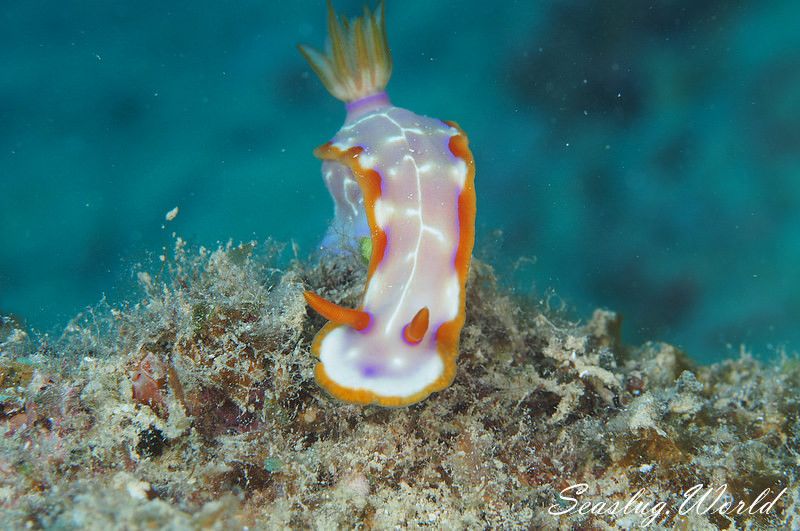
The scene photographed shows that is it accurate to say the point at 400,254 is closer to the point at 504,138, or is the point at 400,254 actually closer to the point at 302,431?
the point at 302,431

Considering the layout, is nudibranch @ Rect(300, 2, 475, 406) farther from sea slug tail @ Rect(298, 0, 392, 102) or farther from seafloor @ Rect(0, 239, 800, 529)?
seafloor @ Rect(0, 239, 800, 529)

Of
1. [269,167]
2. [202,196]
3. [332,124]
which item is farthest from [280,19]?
[202,196]

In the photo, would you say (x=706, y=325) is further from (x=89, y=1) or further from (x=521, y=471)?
(x=89, y=1)

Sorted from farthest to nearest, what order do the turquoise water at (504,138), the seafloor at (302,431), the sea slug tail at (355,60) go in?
the turquoise water at (504,138), the sea slug tail at (355,60), the seafloor at (302,431)

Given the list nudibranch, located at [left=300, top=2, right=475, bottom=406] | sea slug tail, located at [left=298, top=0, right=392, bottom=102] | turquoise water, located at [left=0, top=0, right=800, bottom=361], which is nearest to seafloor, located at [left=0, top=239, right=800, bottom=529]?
nudibranch, located at [left=300, top=2, right=475, bottom=406]

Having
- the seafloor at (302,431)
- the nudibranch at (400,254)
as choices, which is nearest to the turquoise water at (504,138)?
the nudibranch at (400,254)

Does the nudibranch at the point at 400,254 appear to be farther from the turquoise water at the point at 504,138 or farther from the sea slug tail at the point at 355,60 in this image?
the turquoise water at the point at 504,138
